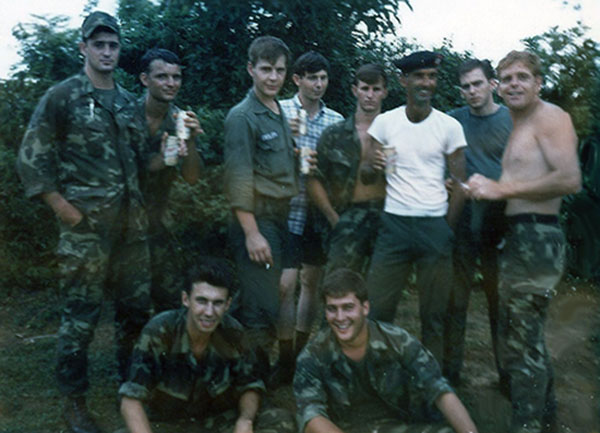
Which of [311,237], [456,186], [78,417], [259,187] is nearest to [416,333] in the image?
[311,237]

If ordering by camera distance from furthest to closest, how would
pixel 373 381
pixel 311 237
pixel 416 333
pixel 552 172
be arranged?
pixel 416 333
pixel 311 237
pixel 373 381
pixel 552 172

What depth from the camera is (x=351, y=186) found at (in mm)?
4191

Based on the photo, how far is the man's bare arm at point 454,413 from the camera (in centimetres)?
315

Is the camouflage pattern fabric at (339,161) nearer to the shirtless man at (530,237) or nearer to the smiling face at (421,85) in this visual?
the smiling face at (421,85)

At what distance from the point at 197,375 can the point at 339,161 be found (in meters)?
1.53

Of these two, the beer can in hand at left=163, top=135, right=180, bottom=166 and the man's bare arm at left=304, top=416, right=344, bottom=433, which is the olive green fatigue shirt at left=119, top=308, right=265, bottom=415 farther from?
the beer can in hand at left=163, top=135, right=180, bottom=166

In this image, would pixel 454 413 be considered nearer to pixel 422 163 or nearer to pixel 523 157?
pixel 523 157

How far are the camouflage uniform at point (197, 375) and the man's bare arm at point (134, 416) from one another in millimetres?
97

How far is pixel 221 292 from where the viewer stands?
3471mm

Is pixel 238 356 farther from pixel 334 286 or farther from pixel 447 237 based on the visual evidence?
pixel 447 237

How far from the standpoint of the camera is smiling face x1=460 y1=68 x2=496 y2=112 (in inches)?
171

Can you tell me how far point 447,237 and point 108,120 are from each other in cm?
196

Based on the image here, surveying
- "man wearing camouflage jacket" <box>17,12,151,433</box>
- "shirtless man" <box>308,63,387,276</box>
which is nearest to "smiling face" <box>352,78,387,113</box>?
"shirtless man" <box>308,63,387,276</box>

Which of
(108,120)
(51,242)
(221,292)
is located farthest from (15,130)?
(221,292)
